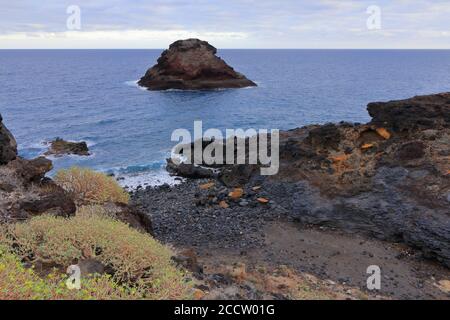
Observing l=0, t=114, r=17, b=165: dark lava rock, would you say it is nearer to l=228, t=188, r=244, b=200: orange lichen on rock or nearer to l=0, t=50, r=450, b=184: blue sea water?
l=228, t=188, r=244, b=200: orange lichen on rock

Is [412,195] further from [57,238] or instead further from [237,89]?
[237,89]

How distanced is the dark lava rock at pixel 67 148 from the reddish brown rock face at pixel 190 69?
136 feet

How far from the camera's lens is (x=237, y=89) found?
80125mm

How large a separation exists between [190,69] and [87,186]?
64.6m

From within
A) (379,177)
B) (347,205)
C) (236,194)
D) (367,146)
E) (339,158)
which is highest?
(367,146)

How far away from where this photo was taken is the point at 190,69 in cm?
7850

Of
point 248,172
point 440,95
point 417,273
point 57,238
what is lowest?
point 417,273

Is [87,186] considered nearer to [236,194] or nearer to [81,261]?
[81,261]

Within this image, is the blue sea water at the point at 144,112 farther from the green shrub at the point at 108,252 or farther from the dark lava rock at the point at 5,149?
the green shrub at the point at 108,252

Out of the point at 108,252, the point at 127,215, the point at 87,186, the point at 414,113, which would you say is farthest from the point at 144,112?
the point at 108,252

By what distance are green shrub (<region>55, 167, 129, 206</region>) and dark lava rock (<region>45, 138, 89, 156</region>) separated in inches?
827
